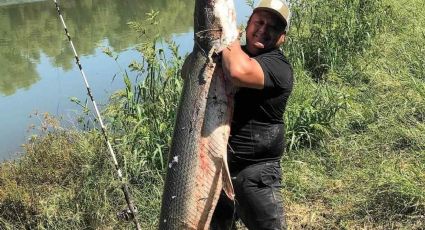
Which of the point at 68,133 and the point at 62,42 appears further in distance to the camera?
the point at 62,42

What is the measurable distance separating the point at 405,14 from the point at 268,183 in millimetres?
7178

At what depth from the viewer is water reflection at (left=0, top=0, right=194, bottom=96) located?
11146mm

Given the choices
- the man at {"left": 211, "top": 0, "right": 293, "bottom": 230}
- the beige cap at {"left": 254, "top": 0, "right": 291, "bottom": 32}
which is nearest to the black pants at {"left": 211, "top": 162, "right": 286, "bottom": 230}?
the man at {"left": 211, "top": 0, "right": 293, "bottom": 230}

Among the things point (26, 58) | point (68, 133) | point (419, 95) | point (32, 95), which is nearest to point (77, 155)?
point (68, 133)

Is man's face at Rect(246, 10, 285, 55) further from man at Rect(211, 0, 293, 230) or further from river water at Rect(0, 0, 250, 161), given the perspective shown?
river water at Rect(0, 0, 250, 161)

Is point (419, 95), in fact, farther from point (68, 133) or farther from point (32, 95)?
point (32, 95)

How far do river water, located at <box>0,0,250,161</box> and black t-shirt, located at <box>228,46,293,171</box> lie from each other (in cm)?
268

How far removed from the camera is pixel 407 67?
20.0 feet

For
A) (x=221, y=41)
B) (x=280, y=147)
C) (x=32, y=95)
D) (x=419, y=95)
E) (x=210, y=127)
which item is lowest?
(x=32, y=95)

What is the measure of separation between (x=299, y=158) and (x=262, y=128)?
203cm

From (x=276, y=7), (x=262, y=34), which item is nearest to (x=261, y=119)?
(x=262, y=34)

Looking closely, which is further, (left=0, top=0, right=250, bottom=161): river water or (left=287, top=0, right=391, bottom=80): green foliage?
(left=0, top=0, right=250, bottom=161): river water

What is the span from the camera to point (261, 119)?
2768 millimetres

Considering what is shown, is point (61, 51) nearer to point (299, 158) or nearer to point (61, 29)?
point (61, 29)
